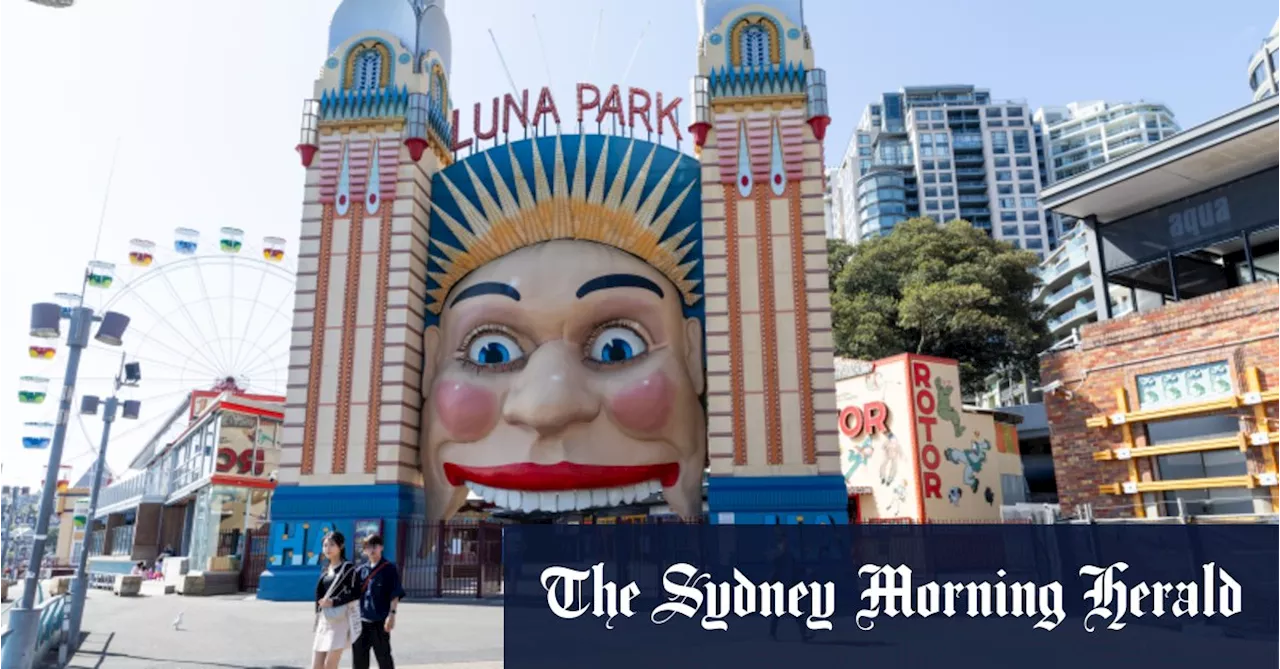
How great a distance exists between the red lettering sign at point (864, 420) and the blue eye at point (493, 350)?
16.0 metres

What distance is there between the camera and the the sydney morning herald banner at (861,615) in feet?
30.5

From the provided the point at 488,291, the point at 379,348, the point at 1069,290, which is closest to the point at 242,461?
the point at 379,348

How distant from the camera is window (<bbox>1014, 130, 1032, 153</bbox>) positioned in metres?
115

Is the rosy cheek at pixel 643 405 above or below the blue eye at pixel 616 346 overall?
below

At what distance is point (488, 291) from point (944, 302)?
91.2 feet

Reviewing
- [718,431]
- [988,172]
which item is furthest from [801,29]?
[988,172]

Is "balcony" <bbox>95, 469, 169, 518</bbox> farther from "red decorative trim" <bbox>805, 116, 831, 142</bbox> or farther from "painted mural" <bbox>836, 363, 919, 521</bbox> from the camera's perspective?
"red decorative trim" <bbox>805, 116, 831, 142</bbox>

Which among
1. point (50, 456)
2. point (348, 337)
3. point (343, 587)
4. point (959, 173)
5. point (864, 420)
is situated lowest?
point (343, 587)

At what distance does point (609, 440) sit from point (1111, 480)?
46.8 ft

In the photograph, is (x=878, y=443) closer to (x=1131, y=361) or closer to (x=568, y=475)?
(x=1131, y=361)

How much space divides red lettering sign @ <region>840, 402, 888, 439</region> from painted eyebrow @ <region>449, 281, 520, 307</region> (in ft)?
53.6

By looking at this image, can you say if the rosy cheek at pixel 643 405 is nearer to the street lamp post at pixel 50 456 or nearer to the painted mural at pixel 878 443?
the street lamp post at pixel 50 456

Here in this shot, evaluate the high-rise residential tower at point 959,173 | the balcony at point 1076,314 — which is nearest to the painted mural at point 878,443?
the balcony at point 1076,314

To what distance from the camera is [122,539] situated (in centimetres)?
5372
